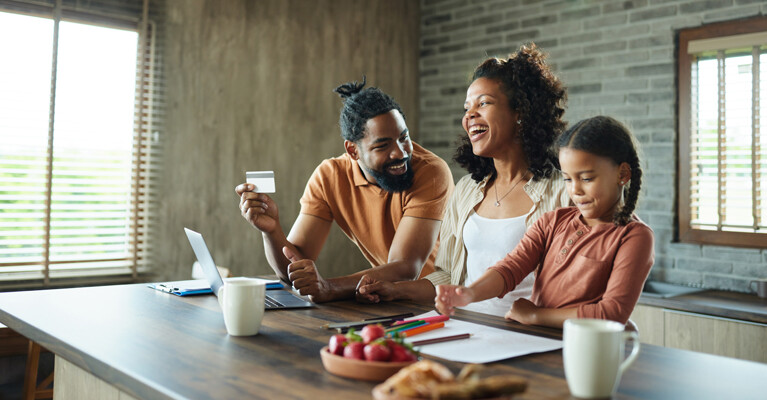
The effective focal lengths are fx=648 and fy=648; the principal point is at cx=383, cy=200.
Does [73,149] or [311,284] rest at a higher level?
[73,149]

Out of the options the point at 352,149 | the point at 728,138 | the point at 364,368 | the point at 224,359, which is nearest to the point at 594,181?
the point at 364,368

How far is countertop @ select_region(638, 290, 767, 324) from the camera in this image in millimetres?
2689

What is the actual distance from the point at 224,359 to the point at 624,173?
3.46 feet

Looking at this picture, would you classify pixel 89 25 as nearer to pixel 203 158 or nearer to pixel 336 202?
pixel 203 158

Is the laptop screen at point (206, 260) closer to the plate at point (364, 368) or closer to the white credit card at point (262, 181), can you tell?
the white credit card at point (262, 181)

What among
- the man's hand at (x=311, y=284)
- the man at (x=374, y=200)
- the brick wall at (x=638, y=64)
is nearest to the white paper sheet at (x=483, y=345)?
the man's hand at (x=311, y=284)

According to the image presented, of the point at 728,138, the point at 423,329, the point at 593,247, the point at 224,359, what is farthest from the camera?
the point at 728,138

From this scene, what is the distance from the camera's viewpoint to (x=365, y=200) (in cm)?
251

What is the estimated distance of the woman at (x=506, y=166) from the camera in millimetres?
1976

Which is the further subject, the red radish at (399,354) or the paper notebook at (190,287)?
the paper notebook at (190,287)

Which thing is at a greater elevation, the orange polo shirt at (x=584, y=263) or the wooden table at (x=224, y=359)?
the orange polo shirt at (x=584, y=263)

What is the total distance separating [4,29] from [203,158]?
1196 mm

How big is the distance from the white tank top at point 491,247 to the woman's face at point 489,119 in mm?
229

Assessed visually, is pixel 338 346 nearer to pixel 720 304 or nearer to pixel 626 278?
pixel 626 278
